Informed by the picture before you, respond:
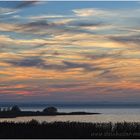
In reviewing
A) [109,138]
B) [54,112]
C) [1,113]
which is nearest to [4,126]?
[109,138]

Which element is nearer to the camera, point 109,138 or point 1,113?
point 109,138

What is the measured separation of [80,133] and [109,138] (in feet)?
11.3

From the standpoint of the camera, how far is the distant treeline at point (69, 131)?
3675 centimetres

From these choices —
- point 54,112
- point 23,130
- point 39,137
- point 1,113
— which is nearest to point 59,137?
point 39,137

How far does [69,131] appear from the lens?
38.2 m

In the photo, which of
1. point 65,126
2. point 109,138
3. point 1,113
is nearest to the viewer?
point 109,138

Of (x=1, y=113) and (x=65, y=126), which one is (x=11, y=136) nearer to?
(x=65, y=126)

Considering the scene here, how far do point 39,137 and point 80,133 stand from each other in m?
3.83

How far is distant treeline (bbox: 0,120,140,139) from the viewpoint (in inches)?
1447

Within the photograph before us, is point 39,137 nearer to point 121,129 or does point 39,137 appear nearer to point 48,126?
point 48,126

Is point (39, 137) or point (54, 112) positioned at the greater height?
point (39, 137)

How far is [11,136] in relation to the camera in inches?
1443

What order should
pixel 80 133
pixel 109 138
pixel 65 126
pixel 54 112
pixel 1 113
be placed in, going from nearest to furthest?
pixel 109 138 < pixel 80 133 < pixel 65 126 < pixel 1 113 < pixel 54 112

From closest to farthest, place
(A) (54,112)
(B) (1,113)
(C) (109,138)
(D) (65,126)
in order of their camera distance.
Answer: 1. (C) (109,138)
2. (D) (65,126)
3. (B) (1,113)
4. (A) (54,112)
